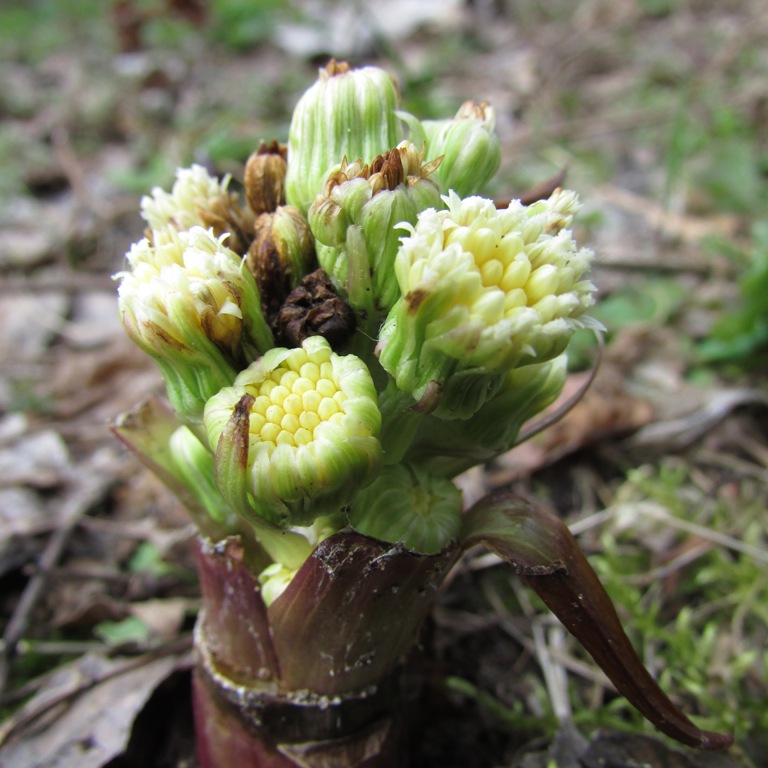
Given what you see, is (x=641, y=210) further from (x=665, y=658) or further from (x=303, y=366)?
(x=303, y=366)

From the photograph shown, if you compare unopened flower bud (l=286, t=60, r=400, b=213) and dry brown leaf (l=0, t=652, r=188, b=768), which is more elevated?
unopened flower bud (l=286, t=60, r=400, b=213)

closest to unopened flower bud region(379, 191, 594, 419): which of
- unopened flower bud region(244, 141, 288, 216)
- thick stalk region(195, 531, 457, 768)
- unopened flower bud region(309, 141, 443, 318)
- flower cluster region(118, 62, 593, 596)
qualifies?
flower cluster region(118, 62, 593, 596)

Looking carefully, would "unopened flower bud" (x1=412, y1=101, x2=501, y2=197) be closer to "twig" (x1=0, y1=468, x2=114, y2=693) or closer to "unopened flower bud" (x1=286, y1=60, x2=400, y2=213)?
"unopened flower bud" (x1=286, y1=60, x2=400, y2=213)

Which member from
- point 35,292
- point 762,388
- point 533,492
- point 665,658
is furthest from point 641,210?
point 35,292

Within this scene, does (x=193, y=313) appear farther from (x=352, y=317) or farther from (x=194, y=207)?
(x=194, y=207)

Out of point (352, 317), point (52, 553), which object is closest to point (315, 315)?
point (352, 317)

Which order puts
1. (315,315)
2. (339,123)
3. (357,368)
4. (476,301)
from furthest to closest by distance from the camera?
(339,123), (315,315), (357,368), (476,301)
